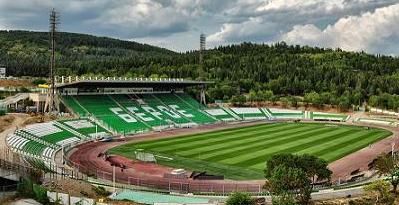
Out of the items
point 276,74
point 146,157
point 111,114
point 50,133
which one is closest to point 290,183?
point 146,157

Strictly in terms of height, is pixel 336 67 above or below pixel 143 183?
above

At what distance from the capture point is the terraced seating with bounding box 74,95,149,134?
79.3m

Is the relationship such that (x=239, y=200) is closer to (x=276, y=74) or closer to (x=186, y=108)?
(x=186, y=108)

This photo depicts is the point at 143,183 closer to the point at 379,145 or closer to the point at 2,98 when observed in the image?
the point at 379,145

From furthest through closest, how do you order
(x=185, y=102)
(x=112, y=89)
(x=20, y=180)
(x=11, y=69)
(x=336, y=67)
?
(x=336, y=67) → (x=11, y=69) → (x=185, y=102) → (x=112, y=89) → (x=20, y=180)

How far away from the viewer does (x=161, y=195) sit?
3950 cm

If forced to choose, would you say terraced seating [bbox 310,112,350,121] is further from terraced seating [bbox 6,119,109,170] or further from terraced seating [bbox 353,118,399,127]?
terraced seating [bbox 6,119,109,170]

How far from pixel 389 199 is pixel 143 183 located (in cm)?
2024

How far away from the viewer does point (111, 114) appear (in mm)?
83125

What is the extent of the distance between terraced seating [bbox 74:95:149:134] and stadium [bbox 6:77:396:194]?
200mm

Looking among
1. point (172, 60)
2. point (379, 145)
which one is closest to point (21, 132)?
point (379, 145)

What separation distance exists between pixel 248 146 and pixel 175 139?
11.3 metres

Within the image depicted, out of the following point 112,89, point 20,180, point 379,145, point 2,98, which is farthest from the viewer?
point 112,89

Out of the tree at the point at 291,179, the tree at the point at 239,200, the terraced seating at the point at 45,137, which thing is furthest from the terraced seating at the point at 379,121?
the tree at the point at 239,200
